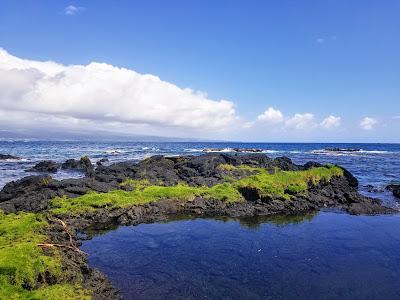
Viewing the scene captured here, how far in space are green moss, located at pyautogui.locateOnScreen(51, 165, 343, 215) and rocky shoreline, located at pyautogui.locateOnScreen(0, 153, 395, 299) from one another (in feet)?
0.30

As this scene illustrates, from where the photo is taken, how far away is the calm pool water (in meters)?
16.7

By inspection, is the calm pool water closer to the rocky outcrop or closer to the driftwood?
the driftwood

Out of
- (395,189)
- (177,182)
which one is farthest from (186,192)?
(395,189)

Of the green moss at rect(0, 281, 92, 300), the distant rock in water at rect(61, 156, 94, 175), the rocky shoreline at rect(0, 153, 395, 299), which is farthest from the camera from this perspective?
the distant rock in water at rect(61, 156, 94, 175)

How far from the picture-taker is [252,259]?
67.1ft

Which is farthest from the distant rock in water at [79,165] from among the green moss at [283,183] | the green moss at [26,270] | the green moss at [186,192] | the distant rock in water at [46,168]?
the green moss at [26,270]

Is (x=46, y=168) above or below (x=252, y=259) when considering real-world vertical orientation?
above

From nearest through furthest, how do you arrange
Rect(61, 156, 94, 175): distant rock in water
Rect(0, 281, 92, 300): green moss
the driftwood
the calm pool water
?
Rect(0, 281, 92, 300): green moss < the calm pool water < the driftwood < Rect(61, 156, 94, 175): distant rock in water

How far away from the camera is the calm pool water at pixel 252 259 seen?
16.7 m

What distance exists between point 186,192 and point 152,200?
3.32m

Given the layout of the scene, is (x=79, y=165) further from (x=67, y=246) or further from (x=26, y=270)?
(x=26, y=270)

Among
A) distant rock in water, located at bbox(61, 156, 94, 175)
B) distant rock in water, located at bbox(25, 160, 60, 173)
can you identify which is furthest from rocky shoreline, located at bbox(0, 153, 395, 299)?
distant rock in water, located at bbox(61, 156, 94, 175)

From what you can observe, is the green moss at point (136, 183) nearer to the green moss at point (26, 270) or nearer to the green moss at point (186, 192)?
the green moss at point (186, 192)

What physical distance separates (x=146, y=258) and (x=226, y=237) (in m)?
6.08
